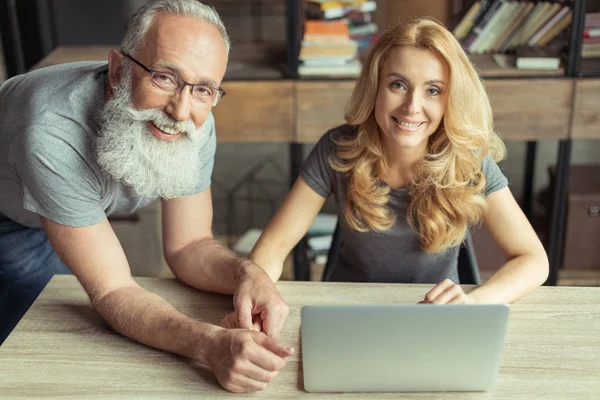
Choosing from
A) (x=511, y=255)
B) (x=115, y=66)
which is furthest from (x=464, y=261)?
(x=115, y=66)

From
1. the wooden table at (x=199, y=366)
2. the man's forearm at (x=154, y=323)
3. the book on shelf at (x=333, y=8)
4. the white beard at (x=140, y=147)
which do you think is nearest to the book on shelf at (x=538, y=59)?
the book on shelf at (x=333, y=8)

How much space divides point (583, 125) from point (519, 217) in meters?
1.26

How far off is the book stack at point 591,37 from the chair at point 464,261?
124 centimetres

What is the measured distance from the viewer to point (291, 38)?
2871 millimetres

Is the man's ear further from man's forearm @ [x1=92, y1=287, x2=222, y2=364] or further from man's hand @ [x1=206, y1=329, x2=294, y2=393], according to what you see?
man's hand @ [x1=206, y1=329, x2=294, y2=393]

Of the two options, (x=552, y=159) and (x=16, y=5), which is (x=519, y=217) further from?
(x=552, y=159)

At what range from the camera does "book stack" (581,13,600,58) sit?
9.37 feet

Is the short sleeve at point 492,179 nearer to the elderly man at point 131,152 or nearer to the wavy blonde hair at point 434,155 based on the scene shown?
the wavy blonde hair at point 434,155

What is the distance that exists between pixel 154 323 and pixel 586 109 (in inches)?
80.6

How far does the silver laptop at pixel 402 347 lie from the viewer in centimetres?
120

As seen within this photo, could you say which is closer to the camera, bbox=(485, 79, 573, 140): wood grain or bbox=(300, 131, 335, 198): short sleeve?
bbox=(300, 131, 335, 198): short sleeve

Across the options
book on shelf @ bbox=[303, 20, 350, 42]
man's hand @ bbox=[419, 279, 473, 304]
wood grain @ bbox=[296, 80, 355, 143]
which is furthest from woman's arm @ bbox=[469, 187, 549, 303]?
book on shelf @ bbox=[303, 20, 350, 42]

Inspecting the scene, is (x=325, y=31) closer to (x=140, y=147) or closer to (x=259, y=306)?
(x=140, y=147)

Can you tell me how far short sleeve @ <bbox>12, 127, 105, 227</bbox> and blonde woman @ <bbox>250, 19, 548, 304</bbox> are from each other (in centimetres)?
45
